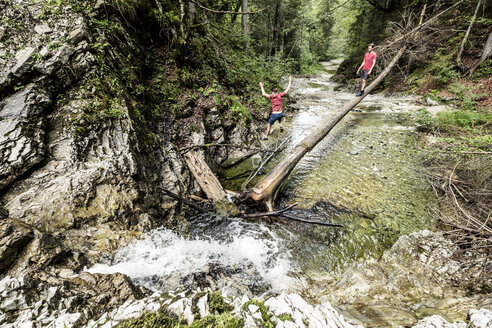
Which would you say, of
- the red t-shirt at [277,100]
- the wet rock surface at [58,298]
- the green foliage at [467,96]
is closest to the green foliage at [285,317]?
the wet rock surface at [58,298]

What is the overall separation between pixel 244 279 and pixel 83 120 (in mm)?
4195

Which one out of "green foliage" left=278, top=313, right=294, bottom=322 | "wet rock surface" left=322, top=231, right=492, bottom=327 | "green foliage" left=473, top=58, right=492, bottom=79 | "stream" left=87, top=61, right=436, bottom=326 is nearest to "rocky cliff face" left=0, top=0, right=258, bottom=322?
"stream" left=87, top=61, right=436, bottom=326

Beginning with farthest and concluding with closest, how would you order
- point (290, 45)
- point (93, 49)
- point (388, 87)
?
point (290, 45) → point (388, 87) → point (93, 49)

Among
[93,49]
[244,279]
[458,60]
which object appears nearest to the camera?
[244,279]

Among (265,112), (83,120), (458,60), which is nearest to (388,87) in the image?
(458,60)

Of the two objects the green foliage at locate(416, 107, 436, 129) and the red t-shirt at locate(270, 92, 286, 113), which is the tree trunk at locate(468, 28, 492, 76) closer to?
the green foliage at locate(416, 107, 436, 129)

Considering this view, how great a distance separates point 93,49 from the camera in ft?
13.9

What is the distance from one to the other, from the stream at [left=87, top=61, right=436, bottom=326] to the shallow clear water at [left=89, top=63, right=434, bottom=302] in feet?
0.05

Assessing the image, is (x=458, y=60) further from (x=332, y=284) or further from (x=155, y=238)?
(x=155, y=238)

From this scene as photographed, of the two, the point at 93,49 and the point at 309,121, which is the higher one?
the point at 93,49

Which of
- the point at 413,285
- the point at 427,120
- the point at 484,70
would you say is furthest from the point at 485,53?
the point at 413,285

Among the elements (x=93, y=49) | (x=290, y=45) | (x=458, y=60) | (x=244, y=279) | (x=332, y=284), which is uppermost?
(x=290, y=45)

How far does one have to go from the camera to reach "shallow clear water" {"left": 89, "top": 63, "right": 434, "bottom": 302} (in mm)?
2828

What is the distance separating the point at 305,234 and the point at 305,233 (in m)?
0.03
